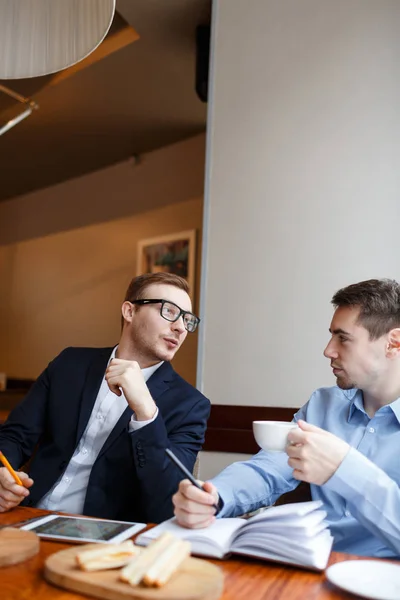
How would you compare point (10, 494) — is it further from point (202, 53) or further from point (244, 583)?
point (202, 53)

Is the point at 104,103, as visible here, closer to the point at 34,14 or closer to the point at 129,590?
the point at 34,14

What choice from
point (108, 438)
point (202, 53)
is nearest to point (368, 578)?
point (108, 438)

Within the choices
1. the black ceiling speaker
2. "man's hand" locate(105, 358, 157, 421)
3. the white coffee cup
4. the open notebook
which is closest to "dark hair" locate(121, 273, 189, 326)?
"man's hand" locate(105, 358, 157, 421)

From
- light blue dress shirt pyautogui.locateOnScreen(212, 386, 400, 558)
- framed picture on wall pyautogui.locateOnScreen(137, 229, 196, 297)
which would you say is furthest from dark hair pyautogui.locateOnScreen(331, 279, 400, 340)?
framed picture on wall pyautogui.locateOnScreen(137, 229, 196, 297)

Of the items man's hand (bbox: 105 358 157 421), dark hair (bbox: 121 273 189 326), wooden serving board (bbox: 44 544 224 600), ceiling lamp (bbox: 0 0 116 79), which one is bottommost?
wooden serving board (bbox: 44 544 224 600)

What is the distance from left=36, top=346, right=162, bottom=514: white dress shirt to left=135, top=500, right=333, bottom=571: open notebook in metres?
0.66

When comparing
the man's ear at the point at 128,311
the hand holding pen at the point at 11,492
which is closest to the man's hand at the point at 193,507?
the hand holding pen at the point at 11,492

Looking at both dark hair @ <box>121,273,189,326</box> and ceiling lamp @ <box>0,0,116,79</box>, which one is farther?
dark hair @ <box>121,273,189,326</box>

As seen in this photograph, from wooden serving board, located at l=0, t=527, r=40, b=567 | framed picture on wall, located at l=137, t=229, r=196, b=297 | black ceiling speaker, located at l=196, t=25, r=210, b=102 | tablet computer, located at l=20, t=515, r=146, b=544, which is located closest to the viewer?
wooden serving board, located at l=0, t=527, r=40, b=567

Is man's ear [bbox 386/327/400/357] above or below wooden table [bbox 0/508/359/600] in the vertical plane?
above

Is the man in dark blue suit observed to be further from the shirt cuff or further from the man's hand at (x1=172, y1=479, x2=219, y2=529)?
the man's hand at (x1=172, y1=479, x2=219, y2=529)

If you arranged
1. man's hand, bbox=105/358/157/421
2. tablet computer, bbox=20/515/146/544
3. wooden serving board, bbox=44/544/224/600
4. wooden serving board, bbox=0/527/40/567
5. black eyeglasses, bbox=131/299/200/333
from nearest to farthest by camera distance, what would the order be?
wooden serving board, bbox=44/544/224/600, wooden serving board, bbox=0/527/40/567, tablet computer, bbox=20/515/146/544, man's hand, bbox=105/358/157/421, black eyeglasses, bbox=131/299/200/333

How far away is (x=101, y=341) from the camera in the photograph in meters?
5.69

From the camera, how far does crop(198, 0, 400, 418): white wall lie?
241 centimetres
